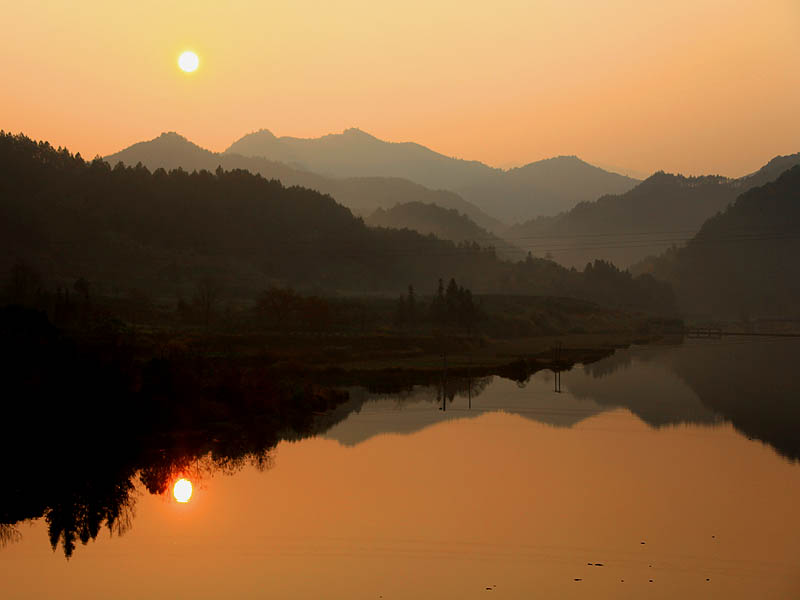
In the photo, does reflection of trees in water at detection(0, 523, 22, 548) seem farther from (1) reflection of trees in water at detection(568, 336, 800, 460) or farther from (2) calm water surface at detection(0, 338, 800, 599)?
(1) reflection of trees in water at detection(568, 336, 800, 460)

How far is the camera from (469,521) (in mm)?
31531

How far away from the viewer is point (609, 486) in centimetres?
3712

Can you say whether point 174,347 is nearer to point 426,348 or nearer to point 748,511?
point 748,511

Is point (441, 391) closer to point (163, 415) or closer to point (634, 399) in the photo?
point (634, 399)

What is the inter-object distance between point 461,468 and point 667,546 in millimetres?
13424

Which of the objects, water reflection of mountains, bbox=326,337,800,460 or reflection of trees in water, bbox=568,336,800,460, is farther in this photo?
reflection of trees in water, bbox=568,336,800,460

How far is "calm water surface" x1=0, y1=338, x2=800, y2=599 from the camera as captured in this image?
2558 cm

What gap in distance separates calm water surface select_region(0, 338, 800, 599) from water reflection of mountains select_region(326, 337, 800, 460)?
0.73 m

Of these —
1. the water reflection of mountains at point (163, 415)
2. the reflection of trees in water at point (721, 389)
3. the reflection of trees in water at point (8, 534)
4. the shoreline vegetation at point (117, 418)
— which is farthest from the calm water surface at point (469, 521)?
the reflection of trees in water at point (721, 389)

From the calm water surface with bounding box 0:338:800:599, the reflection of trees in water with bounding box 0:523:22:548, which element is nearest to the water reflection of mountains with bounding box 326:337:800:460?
the calm water surface with bounding box 0:338:800:599

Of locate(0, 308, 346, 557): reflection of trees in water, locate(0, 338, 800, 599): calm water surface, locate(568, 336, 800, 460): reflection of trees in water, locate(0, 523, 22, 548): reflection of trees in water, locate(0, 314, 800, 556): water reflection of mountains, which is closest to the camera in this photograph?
A: locate(0, 338, 800, 599): calm water surface

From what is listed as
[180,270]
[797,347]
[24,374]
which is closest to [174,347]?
[24,374]

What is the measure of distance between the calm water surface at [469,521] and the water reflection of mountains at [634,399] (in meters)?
0.73

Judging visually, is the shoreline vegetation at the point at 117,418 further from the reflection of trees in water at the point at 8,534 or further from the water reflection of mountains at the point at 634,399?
the water reflection of mountains at the point at 634,399
